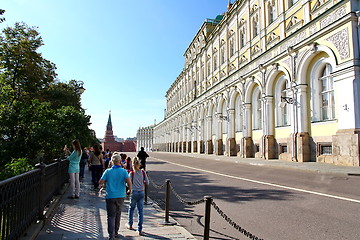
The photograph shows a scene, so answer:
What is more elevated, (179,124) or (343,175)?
(179,124)

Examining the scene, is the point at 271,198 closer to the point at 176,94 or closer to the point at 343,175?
the point at 343,175

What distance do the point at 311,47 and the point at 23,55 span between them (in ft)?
58.8

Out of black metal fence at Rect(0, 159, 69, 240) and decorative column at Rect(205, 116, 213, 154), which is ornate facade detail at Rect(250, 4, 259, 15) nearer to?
decorative column at Rect(205, 116, 213, 154)

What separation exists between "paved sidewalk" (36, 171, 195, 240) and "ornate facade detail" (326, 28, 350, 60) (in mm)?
14262

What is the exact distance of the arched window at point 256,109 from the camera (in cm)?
2733

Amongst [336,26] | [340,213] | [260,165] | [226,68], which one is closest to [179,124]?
[226,68]

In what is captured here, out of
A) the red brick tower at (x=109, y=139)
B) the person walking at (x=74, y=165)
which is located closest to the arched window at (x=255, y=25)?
the person walking at (x=74, y=165)

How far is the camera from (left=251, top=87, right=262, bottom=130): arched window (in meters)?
→ 27.3

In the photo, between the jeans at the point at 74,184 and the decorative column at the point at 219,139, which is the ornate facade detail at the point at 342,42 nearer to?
the jeans at the point at 74,184

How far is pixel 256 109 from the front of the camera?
91.0 ft

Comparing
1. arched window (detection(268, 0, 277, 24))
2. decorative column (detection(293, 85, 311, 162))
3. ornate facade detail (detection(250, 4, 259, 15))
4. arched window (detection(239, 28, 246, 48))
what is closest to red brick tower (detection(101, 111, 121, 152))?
arched window (detection(239, 28, 246, 48))

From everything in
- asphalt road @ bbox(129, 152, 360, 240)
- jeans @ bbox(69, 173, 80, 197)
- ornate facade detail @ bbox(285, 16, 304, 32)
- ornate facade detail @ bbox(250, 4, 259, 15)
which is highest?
ornate facade detail @ bbox(250, 4, 259, 15)

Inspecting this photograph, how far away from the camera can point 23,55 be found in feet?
52.7

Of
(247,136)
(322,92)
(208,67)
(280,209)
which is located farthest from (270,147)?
(208,67)
